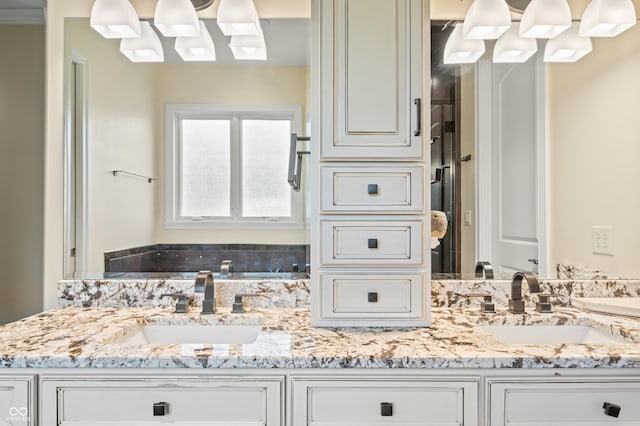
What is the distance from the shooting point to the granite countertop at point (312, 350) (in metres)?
1.03

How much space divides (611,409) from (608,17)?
54.4 inches

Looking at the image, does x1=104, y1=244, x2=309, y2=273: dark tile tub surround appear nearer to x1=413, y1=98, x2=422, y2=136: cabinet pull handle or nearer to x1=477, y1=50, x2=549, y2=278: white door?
x1=413, y1=98, x2=422, y2=136: cabinet pull handle

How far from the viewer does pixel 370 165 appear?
130 cm

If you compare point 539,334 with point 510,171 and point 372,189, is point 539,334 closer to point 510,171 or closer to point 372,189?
point 510,171

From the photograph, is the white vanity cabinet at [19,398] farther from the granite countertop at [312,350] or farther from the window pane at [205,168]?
Result: the window pane at [205,168]

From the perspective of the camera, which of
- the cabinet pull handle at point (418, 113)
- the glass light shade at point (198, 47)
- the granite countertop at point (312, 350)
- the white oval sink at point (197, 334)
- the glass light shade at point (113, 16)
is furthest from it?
the glass light shade at point (198, 47)

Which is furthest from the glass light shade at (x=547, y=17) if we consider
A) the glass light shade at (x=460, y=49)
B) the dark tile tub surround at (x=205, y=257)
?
the dark tile tub surround at (x=205, y=257)

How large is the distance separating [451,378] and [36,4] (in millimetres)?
2021

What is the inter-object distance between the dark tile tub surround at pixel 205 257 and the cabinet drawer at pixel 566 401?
2.85 ft

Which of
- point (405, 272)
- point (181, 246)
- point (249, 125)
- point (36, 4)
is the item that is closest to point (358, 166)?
point (405, 272)

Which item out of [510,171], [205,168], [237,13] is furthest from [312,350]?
[237,13]

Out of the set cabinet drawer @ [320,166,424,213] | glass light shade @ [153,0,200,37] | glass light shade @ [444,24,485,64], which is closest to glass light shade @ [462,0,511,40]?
glass light shade @ [444,24,485,64]

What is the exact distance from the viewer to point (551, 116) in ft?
5.48

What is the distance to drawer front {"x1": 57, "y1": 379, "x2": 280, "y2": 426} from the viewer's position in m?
1.04
